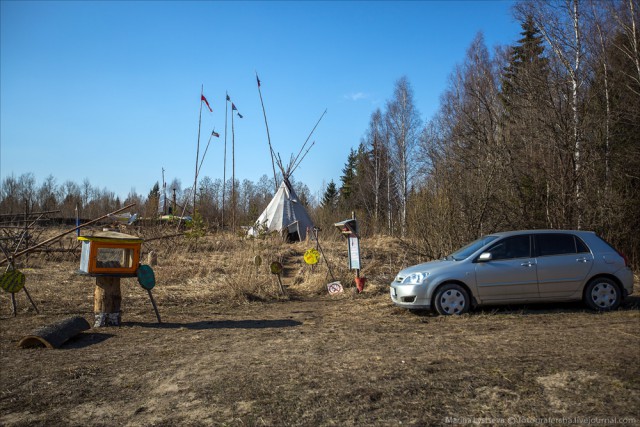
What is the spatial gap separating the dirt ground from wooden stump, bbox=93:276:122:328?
0.68 feet

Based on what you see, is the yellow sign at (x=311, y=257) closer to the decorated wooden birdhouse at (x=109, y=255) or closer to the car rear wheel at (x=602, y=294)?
the decorated wooden birdhouse at (x=109, y=255)

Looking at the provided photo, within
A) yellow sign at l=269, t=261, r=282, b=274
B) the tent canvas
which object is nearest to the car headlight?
yellow sign at l=269, t=261, r=282, b=274

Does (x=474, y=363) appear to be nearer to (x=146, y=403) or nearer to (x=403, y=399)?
(x=403, y=399)

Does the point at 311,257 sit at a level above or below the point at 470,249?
below

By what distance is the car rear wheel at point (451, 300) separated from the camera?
26.2 ft

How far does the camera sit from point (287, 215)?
24812 millimetres

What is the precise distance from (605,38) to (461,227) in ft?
28.2

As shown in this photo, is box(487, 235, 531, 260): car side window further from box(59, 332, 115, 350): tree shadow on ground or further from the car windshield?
box(59, 332, 115, 350): tree shadow on ground

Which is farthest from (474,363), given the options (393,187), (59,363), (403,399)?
(393,187)

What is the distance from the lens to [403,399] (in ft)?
13.2

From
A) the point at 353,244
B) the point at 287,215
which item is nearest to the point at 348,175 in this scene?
the point at 287,215

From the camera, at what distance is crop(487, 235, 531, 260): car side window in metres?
8.18

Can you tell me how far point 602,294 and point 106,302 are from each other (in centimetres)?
846

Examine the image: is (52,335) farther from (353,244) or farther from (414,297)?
(353,244)
